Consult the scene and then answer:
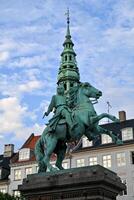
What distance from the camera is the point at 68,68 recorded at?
68375 mm

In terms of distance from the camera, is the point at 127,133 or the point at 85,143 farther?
the point at 85,143

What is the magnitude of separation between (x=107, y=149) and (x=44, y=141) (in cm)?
3507

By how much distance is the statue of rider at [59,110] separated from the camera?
1849cm

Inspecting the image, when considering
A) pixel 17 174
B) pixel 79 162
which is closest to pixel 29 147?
pixel 17 174

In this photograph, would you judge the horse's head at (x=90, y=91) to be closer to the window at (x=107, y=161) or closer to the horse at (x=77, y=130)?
the horse at (x=77, y=130)

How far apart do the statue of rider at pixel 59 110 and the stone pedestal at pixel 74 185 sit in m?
2.11

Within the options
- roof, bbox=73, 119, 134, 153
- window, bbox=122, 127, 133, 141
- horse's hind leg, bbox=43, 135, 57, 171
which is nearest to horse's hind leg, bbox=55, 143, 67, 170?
horse's hind leg, bbox=43, 135, 57, 171

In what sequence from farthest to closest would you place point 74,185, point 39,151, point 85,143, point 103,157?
1. point 85,143
2. point 103,157
3. point 39,151
4. point 74,185

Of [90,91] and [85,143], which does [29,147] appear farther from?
[90,91]

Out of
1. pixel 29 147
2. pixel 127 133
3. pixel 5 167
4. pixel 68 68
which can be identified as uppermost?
pixel 68 68

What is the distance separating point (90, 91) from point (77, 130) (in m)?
2.06

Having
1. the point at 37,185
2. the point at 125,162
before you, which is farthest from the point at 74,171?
the point at 125,162

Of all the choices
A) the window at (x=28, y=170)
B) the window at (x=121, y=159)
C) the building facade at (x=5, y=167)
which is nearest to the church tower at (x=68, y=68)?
the building facade at (x=5, y=167)

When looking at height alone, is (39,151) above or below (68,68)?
below
